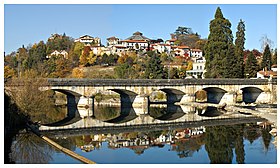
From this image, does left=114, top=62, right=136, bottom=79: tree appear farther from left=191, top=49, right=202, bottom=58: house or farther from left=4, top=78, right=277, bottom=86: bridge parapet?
left=191, top=49, right=202, bottom=58: house

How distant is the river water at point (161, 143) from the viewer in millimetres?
18922

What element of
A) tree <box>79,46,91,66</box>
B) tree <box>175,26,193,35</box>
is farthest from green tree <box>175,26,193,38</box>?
tree <box>79,46,91,66</box>

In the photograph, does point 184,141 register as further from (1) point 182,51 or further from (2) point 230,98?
(1) point 182,51

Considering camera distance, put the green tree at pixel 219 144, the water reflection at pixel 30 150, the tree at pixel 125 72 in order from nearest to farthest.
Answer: the water reflection at pixel 30 150 < the green tree at pixel 219 144 < the tree at pixel 125 72

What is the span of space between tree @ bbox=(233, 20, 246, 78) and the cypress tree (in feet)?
3.03

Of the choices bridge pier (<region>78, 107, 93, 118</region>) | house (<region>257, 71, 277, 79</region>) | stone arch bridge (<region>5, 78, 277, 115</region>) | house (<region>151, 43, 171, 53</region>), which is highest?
house (<region>151, 43, 171, 53</region>)

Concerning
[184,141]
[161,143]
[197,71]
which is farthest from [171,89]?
[197,71]

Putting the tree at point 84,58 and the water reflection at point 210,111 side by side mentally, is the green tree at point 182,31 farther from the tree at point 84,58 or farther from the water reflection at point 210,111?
the water reflection at point 210,111

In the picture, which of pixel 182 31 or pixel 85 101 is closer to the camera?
pixel 85 101

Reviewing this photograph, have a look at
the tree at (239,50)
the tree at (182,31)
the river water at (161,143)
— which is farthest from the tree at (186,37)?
the river water at (161,143)

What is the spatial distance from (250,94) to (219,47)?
6971 mm

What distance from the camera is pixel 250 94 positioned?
2056 inches

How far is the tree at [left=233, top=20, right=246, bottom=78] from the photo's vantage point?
53.2 metres

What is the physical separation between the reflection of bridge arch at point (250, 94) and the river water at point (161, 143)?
1848cm
